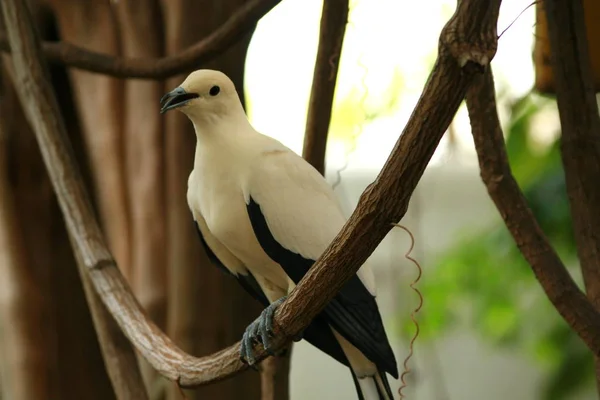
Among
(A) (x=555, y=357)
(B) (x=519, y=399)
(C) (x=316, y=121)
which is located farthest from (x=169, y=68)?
(B) (x=519, y=399)

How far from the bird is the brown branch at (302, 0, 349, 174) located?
226mm

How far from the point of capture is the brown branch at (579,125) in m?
0.90

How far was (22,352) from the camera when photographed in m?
1.39

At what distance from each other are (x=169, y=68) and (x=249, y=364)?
20.3 inches

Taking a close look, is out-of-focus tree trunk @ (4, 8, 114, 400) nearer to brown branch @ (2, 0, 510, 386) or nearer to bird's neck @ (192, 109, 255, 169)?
brown branch @ (2, 0, 510, 386)

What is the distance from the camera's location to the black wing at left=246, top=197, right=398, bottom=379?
82 centimetres

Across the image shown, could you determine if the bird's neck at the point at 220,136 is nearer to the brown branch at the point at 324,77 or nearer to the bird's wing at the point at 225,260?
the bird's wing at the point at 225,260

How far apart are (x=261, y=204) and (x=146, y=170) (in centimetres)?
58

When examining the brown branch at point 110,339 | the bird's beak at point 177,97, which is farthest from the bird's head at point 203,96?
the brown branch at point 110,339

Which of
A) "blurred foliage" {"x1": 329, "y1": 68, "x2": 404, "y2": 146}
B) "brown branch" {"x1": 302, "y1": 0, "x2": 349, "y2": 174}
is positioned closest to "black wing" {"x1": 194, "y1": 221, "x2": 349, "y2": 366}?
"brown branch" {"x1": 302, "y1": 0, "x2": 349, "y2": 174}

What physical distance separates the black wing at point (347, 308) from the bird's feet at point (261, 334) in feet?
0.14

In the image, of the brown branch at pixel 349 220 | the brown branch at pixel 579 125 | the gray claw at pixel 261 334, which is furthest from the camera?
the brown branch at pixel 579 125

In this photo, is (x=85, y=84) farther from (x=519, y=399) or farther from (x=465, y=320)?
(x=519, y=399)

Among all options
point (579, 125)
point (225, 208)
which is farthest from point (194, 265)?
point (579, 125)
